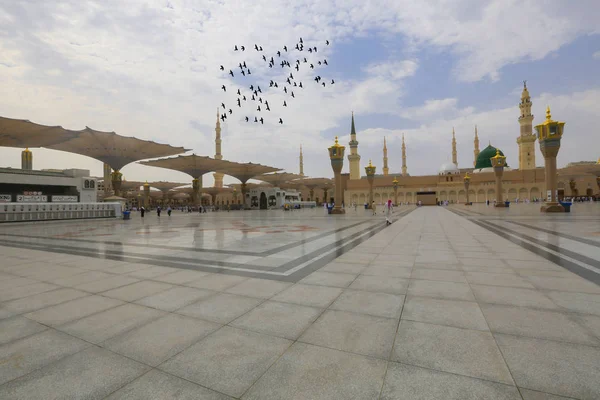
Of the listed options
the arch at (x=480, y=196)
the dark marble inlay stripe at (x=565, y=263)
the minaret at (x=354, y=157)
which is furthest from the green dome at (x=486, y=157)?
the dark marble inlay stripe at (x=565, y=263)

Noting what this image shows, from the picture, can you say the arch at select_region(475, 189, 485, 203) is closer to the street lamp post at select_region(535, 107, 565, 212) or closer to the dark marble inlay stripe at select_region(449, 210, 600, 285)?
the street lamp post at select_region(535, 107, 565, 212)

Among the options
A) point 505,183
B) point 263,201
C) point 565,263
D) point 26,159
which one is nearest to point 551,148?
point 565,263

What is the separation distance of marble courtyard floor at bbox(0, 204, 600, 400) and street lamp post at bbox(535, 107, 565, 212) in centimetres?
2281

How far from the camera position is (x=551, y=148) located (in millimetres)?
23359

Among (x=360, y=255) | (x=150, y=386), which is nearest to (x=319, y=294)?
(x=150, y=386)

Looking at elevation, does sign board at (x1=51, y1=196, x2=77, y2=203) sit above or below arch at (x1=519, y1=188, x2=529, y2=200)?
above

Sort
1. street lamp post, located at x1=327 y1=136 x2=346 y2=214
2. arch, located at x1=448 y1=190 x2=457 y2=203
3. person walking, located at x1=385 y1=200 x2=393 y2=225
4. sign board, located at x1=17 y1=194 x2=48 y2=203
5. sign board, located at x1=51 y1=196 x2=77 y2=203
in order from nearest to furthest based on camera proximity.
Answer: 1. person walking, located at x1=385 y1=200 x2=393 y2=225
2. street lamp post, located at x1=327 y1=136 x2=346 y2=214
3. sign board, located at x1=17 y1=194 x2=48 y2=203
4. sign board, located at x1=51 y1=196 x2=77 y2=203
5. arch, located at x1=448 y1=190 x2=457 y2=203

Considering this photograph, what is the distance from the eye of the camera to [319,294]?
13.1 ft

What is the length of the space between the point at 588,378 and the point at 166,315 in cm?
377

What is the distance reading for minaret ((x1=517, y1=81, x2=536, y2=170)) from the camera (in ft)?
217

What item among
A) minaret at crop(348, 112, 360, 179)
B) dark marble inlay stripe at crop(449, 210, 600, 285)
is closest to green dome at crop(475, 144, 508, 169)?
minaret at crop(348, 112, 360, 179)

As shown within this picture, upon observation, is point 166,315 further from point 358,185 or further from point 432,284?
point 358,185

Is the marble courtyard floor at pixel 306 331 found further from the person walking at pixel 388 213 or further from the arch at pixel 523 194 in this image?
the arch at pixel 523 194

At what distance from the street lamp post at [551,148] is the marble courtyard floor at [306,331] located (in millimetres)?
22814
